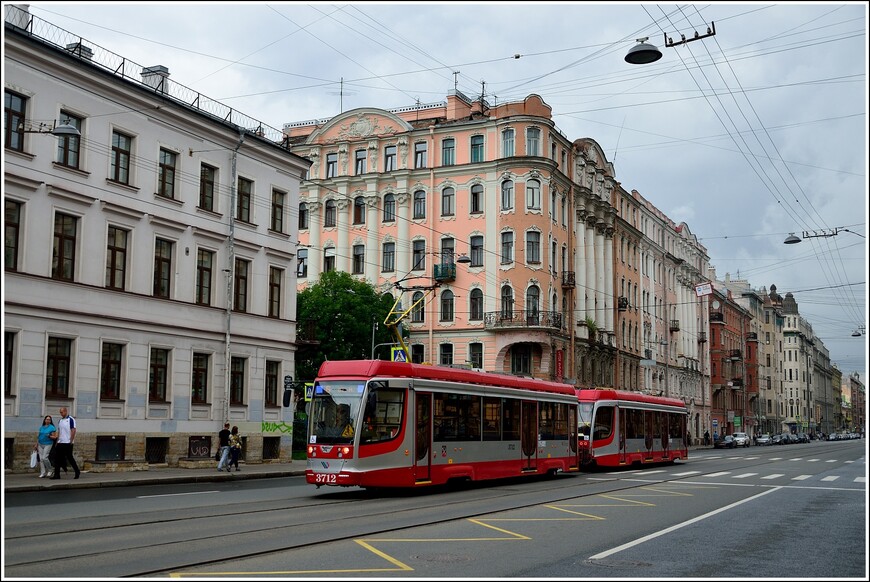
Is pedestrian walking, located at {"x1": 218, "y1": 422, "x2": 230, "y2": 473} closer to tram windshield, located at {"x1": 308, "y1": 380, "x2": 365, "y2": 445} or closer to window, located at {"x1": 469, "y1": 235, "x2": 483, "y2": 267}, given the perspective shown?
tram windshield, located at {"x1": 308, "y1": 380, "x2": 365, "y2": 445}

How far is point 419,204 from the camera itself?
60.2 meters

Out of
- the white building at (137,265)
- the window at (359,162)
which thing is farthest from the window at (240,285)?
the window at (359,162)

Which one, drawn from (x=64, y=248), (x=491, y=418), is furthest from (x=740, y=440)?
(x=64, y=248)

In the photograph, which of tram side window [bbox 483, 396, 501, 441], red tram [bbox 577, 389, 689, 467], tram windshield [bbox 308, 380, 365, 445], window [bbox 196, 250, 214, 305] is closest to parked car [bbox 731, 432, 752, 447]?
red tram [bbox 577, 389, 689, 467]

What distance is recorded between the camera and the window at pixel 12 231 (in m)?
25.9

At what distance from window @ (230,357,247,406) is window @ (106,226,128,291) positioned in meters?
6.45

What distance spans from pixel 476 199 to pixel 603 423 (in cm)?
2636

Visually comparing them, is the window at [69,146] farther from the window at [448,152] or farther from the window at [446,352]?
the window at [448,152]

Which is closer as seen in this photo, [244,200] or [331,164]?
[244,200]

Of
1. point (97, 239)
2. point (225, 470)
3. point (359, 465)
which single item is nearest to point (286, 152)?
point (97, 239)

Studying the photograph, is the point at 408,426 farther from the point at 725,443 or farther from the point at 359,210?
the point at 725,443

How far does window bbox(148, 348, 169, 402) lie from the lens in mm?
31109

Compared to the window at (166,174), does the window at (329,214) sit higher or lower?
higher

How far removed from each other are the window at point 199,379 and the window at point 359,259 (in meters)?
27.7
